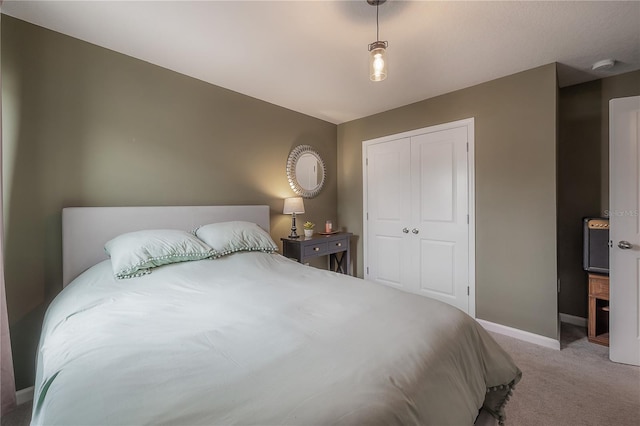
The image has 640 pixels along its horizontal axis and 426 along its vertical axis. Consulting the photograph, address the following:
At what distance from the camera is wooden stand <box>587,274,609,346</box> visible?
88.0 inches

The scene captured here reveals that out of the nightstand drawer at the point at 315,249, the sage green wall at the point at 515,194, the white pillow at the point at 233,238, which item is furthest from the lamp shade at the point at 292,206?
the sage green wall at the point at 515,194

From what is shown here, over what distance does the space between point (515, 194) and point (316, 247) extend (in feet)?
6.71

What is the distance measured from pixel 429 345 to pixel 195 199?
2251 millimetres

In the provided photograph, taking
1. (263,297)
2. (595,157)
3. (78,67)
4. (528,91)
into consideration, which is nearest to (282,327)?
(263,297)

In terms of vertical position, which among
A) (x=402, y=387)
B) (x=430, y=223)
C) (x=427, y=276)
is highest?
(x=430, y=223)

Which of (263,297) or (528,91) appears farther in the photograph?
(528,91)

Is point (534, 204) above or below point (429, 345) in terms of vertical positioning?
above

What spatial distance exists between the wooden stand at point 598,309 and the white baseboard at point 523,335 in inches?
16.3

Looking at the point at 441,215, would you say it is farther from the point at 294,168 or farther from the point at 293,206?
the point at 294,168

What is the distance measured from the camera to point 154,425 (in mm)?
597

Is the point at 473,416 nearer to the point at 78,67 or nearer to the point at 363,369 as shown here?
the point at 363,369

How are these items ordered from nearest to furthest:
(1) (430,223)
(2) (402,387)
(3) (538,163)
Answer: (2) (402,387)
(3) (538,163)
(1) (430,223)

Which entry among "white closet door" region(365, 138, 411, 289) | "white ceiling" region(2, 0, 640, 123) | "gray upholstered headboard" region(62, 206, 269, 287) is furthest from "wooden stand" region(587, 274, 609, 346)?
"gray upholstered headboard" region(62, 206, 269, 287)

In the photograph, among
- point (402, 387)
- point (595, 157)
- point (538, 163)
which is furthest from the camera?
point (595, 157)
